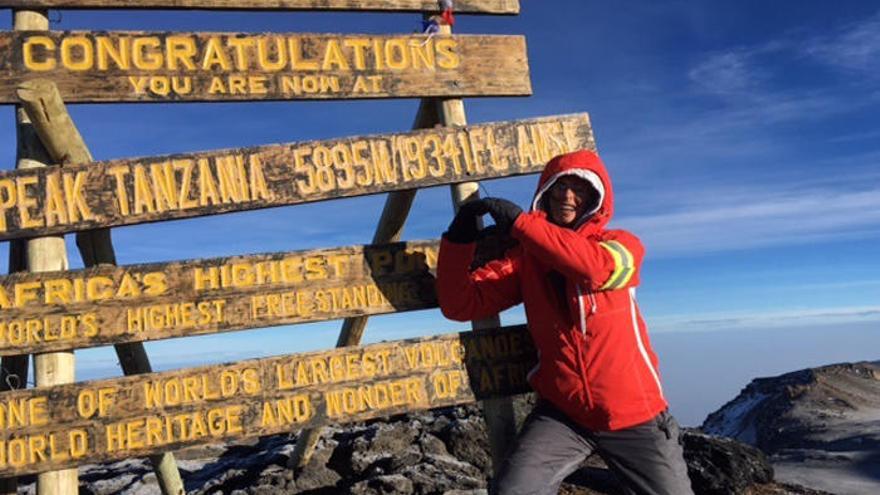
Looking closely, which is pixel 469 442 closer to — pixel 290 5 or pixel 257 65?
pixel 257 65

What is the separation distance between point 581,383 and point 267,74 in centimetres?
349

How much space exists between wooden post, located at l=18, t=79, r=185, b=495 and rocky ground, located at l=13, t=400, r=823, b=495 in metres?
3.13

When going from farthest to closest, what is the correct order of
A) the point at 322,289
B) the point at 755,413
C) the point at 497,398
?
the point at 755,413
the point at 497,398
the point at 322,289

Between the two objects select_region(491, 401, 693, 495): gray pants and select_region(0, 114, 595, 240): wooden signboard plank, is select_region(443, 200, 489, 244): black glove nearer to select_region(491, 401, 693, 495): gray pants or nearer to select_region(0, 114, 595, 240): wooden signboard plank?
select_region(0, 114, 595, 240): wooden signboard plank

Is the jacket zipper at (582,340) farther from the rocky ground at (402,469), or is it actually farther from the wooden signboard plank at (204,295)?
the rocky ground at (402,469)

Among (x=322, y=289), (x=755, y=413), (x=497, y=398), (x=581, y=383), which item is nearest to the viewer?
(x=581, y=383)

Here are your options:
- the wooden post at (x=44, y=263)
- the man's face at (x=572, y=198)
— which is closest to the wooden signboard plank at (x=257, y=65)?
the wooden post at (x=44, y=263)

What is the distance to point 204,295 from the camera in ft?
16.2

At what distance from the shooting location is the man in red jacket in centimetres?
455

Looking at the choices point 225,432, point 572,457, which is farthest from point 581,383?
point 225,432

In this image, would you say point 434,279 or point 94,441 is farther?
point 434,279

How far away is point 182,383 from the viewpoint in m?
4.79

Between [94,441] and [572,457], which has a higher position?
[94,441]

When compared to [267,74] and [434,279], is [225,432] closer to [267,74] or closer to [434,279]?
[434,279]
